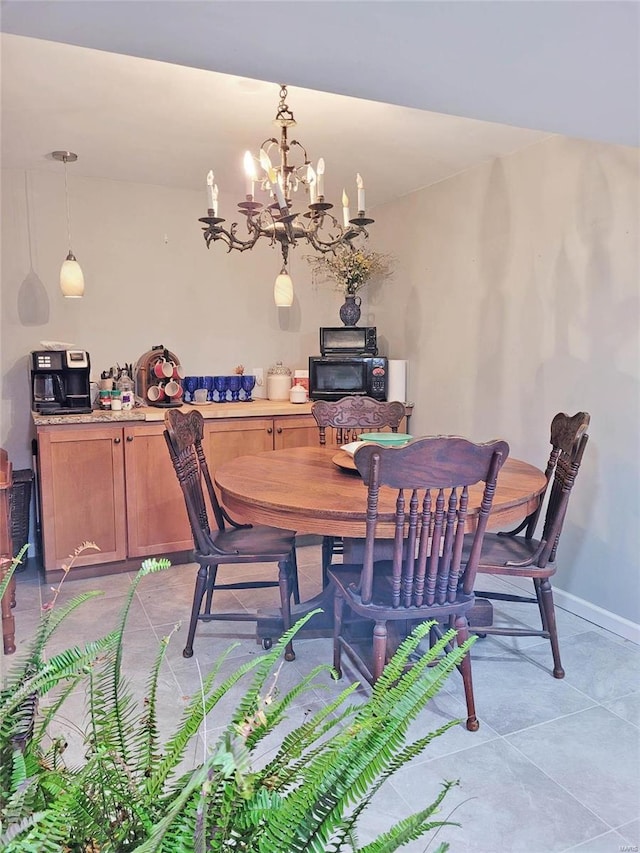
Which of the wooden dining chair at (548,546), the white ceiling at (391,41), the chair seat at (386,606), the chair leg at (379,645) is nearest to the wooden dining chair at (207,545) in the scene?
the chair seat at (386,606)

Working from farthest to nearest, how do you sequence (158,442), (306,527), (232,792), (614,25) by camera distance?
(158,442), (306,527), (614,25), (232,792)

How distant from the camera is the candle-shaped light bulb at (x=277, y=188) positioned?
224 cm

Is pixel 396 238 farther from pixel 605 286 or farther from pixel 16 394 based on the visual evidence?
A: pixel 16 394

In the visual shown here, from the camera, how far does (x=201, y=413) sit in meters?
3.57

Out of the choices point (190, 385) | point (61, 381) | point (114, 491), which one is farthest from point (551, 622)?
point (61, 381)

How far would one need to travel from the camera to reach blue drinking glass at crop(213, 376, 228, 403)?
4.15 meters

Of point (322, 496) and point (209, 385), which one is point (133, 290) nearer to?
point (209, 385)

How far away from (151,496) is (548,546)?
2270 millimetres

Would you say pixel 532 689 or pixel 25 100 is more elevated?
pixel 25 100

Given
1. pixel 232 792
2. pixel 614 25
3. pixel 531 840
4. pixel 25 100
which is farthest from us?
pixel 25 100

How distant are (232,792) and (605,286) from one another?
282 centimetres

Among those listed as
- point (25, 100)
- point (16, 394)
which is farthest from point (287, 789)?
point (16, 394)

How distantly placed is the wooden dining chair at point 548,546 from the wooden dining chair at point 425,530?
11.2 inches

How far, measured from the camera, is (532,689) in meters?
2.30
